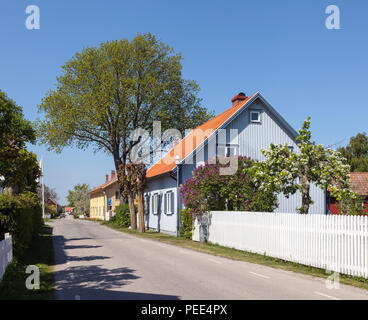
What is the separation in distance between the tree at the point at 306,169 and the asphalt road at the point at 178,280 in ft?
12.1

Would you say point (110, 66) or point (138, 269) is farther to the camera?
point (110, 66)

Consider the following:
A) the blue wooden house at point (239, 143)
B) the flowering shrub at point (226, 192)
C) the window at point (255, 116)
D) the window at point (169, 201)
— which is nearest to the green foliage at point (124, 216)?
the blue wooden house at point (239, 143)

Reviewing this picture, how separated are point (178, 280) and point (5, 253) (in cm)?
440

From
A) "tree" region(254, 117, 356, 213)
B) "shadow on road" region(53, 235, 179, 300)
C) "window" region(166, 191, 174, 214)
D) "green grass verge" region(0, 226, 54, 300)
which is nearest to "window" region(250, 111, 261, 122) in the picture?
"window" region(166, 191, 174, 214)

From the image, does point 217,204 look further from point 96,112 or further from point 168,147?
point 168,147

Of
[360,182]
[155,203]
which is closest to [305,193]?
[155,203]

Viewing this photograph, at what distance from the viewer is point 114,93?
31359mm

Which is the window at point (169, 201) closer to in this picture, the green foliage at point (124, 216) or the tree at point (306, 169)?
the green foliage at point (124, 216)

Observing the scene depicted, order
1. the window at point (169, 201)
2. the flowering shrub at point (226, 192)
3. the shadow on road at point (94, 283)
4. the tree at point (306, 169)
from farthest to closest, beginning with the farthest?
the window at point (169, 201) → the flowering shrub at point (226, 192) → the tree at point (306, 169) → the shadow on road at point (94, 283)

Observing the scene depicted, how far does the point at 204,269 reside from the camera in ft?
39.3

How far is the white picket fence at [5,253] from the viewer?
9.59 m
